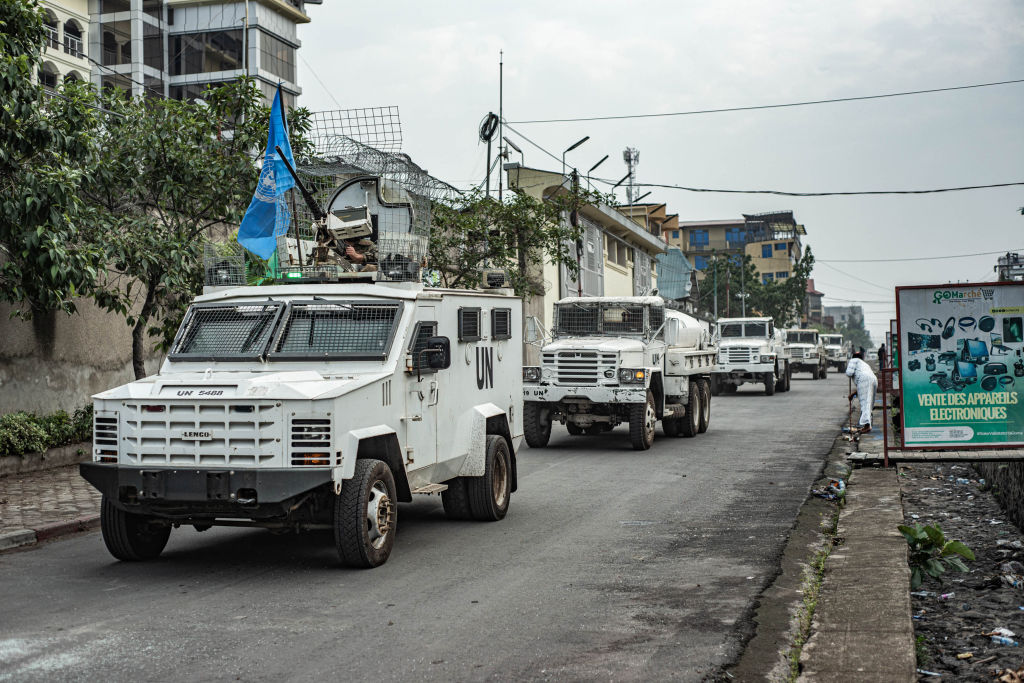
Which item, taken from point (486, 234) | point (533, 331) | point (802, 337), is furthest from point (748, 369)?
point (533, 331)

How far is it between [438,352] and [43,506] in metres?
5.14

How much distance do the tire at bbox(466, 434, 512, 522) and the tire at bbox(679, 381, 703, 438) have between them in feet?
31.0

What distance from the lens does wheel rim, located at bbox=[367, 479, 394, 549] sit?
322 inches

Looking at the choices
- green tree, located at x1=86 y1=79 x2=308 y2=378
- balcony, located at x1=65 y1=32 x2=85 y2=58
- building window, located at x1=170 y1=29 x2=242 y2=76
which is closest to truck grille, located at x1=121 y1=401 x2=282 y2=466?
green tree, located at x1=86 y1=79 x2=308 y2=378

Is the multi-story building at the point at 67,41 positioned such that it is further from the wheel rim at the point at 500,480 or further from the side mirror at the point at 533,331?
the wheel rim at the point at 500,480

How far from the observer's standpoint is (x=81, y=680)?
17.9ft

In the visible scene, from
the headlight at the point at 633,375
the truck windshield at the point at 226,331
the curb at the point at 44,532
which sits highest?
the truck windshield at the point at 226,331

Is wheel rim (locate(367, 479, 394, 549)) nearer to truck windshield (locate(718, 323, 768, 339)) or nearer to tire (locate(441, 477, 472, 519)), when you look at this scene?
tire (locate(441, 477, 472, 519))

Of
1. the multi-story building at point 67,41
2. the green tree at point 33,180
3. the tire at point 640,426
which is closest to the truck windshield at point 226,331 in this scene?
the green tree at point 33,180

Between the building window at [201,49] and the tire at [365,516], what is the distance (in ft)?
190

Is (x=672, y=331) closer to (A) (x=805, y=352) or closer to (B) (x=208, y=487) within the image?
(B) (x=208, y=487)

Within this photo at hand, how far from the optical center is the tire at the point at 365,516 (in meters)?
7.89

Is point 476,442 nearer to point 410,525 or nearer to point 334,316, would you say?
point 410,525

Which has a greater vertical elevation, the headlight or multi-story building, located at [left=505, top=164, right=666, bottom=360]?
multi-story building, located at [left=505, top=164, right=666, bottom=360]
